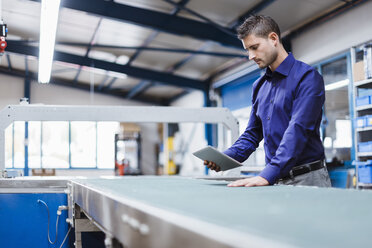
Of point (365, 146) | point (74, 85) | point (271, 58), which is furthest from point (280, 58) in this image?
point (74, 85)

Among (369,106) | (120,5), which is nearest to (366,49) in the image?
(369,106)

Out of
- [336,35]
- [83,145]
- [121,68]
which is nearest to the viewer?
[336,35]

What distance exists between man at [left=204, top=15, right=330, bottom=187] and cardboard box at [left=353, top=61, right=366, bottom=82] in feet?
11.8

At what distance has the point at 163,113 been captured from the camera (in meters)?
3.05

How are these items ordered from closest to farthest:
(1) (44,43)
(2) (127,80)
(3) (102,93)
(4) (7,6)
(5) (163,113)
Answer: (5) (163,113), (1) (44,43), (4) (7,6), (2) (127,80), (3) (102,93)

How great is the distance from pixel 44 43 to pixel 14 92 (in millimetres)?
8015

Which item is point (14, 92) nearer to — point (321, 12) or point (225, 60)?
point (225, 60)

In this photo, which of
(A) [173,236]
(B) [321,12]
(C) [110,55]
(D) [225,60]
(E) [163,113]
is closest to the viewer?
(A) [173,236]

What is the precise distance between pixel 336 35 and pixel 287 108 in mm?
5152

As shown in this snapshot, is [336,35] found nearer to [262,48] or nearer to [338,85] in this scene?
[338,85]

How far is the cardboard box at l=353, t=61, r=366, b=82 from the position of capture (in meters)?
5.10

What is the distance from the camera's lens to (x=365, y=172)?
4.95 meters

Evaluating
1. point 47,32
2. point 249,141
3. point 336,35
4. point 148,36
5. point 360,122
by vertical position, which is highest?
point 148,36

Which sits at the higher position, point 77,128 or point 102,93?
point 102,93
